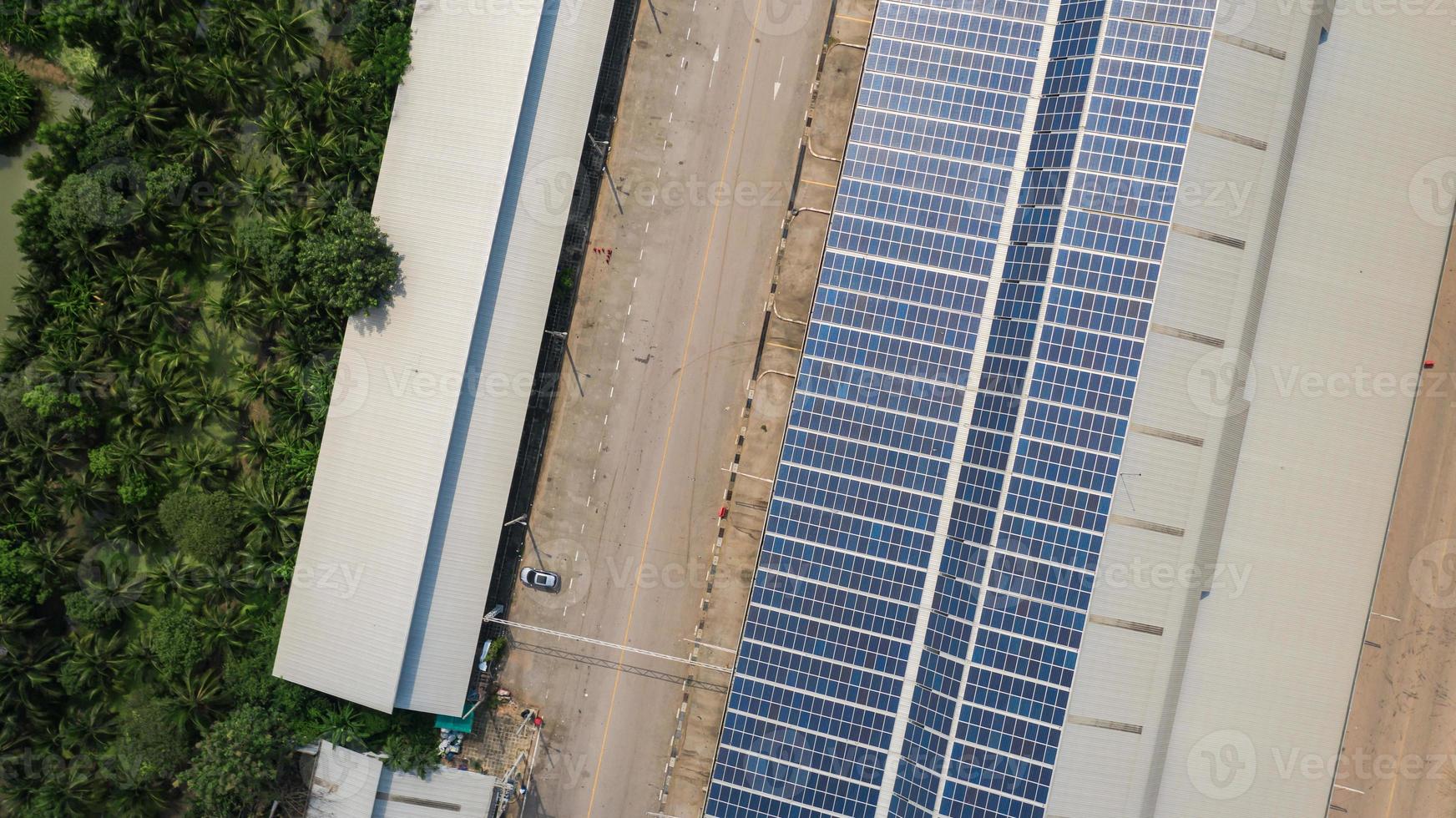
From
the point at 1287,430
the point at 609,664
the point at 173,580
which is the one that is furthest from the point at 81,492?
the point at 1287,430

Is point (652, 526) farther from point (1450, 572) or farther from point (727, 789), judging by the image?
point (1450, 572)

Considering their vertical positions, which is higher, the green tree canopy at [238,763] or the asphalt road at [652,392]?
the asphalt road at [652,392]

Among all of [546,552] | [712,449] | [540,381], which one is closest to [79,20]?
[540,381]

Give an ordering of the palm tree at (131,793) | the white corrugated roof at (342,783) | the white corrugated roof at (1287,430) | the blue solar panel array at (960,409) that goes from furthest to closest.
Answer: the palm tree at (131,793), the white corrugated roof at (342,783), the white corrugated roof at (1287,430), the blue solar panel array at (960,409)

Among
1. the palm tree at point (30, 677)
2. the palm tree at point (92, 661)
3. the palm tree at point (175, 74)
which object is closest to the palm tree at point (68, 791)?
the palm tree at point (30, 677)

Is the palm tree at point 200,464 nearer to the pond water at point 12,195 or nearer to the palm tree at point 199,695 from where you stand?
the palm tree at point 199,695

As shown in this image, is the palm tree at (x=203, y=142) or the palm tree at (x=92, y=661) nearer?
the palm tree at (x=92, y=661)

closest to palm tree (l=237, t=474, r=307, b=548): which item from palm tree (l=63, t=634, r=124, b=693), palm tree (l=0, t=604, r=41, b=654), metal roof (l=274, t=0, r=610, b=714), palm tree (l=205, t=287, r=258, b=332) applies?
metal roof (l=274, t=0, r=610, b=714)

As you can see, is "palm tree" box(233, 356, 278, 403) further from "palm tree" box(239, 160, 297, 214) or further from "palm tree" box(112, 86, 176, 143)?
"palm tree" box(112, 86, 176, 143)
